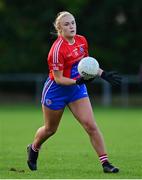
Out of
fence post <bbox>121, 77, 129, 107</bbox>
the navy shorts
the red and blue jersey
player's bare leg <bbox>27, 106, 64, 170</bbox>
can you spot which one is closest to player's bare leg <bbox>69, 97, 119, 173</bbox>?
the navy shorts

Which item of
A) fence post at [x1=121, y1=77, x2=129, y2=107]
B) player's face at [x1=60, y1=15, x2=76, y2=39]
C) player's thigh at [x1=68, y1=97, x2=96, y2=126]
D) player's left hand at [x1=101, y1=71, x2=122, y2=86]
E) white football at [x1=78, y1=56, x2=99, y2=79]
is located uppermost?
player's face at [x1=60, y1=15, x2=76, y2=39]

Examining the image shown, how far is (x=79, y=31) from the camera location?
4347cm

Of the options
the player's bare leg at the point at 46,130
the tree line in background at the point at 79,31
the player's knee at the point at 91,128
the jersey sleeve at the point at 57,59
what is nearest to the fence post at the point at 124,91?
the tree line in background at the point at 79,31

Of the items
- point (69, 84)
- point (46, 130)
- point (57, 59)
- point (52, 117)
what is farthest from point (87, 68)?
point (46, 130)

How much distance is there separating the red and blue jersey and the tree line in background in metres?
31.5

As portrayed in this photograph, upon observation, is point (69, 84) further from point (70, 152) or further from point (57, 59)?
point (70, 152)

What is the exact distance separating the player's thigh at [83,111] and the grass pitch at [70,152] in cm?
70

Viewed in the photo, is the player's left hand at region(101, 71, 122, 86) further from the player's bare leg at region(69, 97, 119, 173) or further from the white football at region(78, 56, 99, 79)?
the player's bare leg at region(69, 97, 119, 173)

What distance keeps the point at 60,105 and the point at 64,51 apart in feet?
2.56

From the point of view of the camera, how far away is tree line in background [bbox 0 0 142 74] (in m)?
43.4

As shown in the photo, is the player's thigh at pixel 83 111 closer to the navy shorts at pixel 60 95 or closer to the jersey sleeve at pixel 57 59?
the navy shorts at pixel 60 95

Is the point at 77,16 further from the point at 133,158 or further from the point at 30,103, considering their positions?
the point at 133,158

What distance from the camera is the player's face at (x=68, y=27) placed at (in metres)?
11.3

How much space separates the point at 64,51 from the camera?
37.1ft
